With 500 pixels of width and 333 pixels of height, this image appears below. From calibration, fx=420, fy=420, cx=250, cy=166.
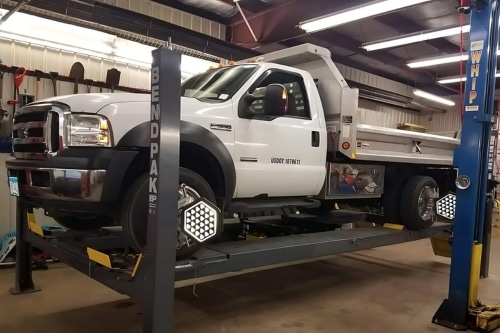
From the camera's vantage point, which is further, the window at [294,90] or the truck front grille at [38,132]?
the window at [294,90]

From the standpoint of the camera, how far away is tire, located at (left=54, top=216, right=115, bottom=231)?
3960mm

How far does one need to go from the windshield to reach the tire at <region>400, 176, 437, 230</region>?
279cm

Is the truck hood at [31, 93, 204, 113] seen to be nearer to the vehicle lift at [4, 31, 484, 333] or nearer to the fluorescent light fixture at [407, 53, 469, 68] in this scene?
the vehicle lift at [4, 31, 484, 333]

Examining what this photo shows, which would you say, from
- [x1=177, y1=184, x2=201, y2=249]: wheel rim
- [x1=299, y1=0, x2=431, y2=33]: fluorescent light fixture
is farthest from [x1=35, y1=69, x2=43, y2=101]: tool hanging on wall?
[x1=177, y1=184, x2=201, y2=249]: wheel rim

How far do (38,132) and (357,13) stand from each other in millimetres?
4669

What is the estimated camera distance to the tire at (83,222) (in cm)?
396

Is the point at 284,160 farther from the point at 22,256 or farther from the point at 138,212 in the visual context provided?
the point at 22,256

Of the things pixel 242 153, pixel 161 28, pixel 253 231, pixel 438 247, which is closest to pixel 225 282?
pixel 253 231

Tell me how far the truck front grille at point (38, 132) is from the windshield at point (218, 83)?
121 centimetres

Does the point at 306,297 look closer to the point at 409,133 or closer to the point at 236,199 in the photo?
the point at 236,199

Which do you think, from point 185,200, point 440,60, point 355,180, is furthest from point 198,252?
point 440,60

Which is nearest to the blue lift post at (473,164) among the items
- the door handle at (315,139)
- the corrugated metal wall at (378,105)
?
the door handle at (315,139)

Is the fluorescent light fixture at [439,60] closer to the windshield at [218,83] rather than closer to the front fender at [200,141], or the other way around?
the windshield at [218,83]

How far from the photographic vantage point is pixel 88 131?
292 cm
